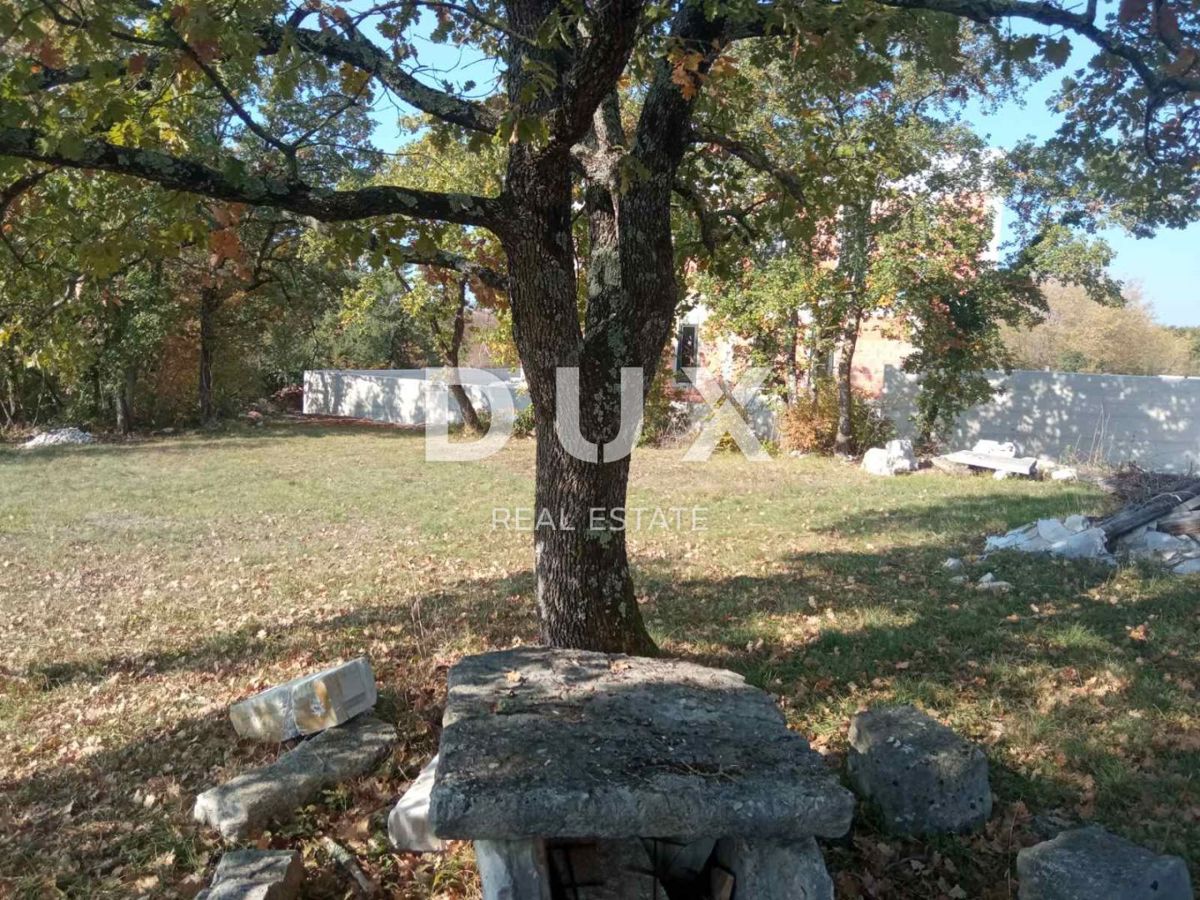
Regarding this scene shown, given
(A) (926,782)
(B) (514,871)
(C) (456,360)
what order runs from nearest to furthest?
(B) (514,871) < (A) (926,782) < (C) (456,360)

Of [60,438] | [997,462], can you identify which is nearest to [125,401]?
[60,438]

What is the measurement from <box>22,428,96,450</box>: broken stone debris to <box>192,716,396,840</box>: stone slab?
18227mm

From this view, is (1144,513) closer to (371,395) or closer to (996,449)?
(996,449)

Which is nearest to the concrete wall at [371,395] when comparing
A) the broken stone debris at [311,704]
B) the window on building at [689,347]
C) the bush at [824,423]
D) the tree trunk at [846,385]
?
the window on building at [689,347]

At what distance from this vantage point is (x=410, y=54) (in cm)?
516

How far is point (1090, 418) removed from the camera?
14.8 m

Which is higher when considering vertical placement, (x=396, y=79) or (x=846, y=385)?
(x=396, y=79)

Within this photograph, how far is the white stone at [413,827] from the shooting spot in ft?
10.4

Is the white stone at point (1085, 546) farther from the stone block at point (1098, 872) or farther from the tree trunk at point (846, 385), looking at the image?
the tree trunk at point (846, 385)

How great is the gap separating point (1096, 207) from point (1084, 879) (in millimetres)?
15216

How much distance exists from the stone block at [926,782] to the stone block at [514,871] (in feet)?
5.17

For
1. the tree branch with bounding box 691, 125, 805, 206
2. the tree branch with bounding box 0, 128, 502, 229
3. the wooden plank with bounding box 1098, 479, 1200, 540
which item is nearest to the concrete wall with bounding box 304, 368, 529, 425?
the wooden plank with bounding box 1098, 479, 1200, 540

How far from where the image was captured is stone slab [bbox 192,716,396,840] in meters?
3.41

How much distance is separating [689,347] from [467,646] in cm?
1605
